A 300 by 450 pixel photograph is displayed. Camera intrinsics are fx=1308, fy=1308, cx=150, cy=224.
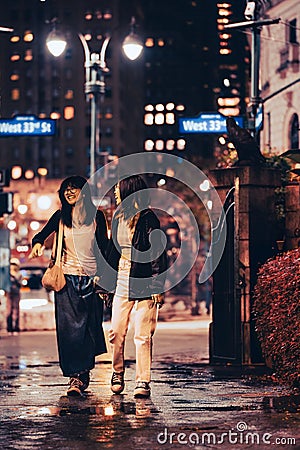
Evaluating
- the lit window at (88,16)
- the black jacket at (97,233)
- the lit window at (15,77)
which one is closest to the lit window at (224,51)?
the black jacket at (97,233)

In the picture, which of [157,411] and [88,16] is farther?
[88,16]

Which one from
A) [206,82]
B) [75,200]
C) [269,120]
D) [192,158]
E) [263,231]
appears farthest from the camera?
[192,158]

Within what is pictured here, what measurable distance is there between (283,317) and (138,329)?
4.28ft

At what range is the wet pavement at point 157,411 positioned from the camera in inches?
336

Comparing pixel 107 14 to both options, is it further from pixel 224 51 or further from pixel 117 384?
pixel 117 384

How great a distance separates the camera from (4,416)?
9.89 m

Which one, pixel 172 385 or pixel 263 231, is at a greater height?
pixel 263 231

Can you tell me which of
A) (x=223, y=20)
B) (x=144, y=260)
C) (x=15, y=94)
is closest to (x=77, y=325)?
(x=144, y=260)

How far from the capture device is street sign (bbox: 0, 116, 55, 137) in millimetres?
25203

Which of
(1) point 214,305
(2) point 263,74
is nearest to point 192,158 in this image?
(2) point 263,74

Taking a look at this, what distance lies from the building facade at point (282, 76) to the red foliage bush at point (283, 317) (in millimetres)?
22406

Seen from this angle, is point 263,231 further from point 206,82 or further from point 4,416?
point 206,82

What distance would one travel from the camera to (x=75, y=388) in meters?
11.6

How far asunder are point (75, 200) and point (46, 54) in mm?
156663
